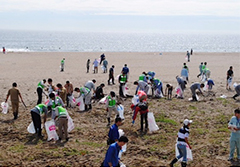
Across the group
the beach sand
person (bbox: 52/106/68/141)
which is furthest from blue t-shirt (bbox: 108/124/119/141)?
person (bbox: 52/106/68/141)

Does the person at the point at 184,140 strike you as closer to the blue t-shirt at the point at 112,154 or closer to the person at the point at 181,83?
the blue t-shirt at the point at 112,154

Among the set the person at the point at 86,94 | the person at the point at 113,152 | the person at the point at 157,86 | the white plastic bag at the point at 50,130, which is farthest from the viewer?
the person at the point at 157,86

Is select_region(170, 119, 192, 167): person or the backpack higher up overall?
the backpack

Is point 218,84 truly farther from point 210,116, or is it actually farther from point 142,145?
point 142,145

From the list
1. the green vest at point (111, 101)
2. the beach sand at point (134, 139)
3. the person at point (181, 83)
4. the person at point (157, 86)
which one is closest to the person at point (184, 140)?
the beach sand at point (134, 139)

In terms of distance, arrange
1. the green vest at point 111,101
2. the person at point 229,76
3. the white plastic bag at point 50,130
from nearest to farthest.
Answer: the white plastic bag at point 50,130 → the green vest at point 111,101 → the person at point 229,76

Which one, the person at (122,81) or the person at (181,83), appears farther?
the person at (122,81)

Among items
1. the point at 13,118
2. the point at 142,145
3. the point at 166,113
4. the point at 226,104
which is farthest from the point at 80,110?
the point at 226,104

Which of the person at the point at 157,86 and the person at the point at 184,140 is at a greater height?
the person at the point at 157,86

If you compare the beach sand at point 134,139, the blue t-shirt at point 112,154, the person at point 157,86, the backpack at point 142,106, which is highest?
the person at point 157,86

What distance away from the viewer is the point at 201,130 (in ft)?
39.0

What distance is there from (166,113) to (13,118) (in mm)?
6348

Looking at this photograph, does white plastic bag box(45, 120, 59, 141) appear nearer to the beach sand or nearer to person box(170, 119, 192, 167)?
the beach sand

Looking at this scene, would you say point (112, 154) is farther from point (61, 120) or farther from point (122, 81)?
point (122, 81)
